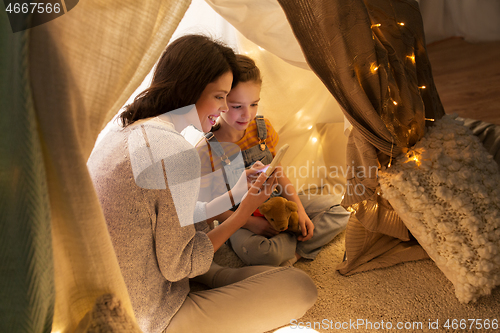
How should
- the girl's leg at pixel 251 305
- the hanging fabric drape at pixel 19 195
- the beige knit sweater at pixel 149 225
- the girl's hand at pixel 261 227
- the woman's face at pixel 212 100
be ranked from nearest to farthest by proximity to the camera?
the hanging fabric drape at pixel 19 195 → the beige knit sweater at pixel 149 225 → the girl's leg at pixel 251 305 → the woman's face at pixel 212 100 → the girl's hand at pixel 261 227

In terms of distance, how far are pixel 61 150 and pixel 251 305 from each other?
616mm

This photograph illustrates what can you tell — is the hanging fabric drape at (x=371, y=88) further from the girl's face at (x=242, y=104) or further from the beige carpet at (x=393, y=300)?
the girl's face at (x=242, y=104)

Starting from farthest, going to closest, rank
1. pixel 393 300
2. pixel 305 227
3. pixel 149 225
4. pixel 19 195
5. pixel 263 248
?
pixel 305 227
pixel 263 248
pixel 393 300
pixel 149 225
pixel 19 195

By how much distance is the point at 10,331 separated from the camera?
0.45 m

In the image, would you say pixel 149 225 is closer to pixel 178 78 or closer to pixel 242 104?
pixel 178 78

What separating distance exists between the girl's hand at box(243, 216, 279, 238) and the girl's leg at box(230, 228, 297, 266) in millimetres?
21

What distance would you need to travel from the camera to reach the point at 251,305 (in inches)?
33.2

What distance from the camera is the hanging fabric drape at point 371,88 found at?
2.69ft

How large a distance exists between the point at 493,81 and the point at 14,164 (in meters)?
2.49

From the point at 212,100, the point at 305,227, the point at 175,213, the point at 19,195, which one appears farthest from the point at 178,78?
the point at 305,227

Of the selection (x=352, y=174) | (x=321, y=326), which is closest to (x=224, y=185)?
(x=352, y=174)

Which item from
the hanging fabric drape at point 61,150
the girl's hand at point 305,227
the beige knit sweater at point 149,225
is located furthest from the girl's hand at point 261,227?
the hanging fabric drape at point 61,150

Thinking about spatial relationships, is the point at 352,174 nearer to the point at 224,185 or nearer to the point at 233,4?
the point at 224,185

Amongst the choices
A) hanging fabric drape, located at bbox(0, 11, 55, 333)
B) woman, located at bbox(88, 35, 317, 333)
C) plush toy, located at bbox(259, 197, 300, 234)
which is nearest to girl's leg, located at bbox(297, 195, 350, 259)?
plush toy, located at bbox(259, 197, 300, 234)
